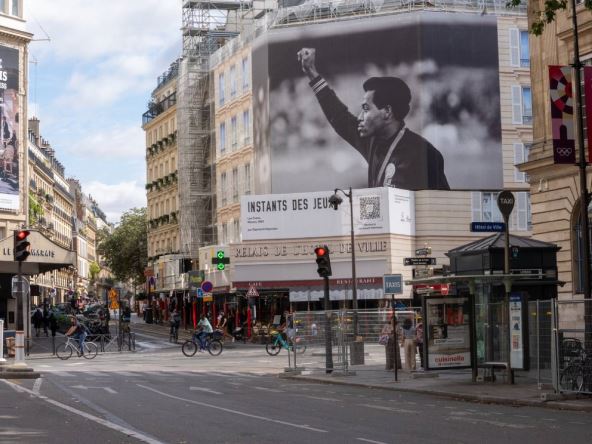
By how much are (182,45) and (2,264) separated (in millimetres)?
29941

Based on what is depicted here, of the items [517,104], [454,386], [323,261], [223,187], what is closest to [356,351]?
[323,261]

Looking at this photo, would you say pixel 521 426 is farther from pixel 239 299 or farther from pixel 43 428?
pixel 239 299

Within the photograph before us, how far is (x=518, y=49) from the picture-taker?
62.4 meters

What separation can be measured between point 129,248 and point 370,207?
214ft

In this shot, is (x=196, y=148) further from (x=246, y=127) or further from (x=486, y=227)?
(x=486, y=227)

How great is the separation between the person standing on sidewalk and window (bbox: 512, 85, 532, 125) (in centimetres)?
3330

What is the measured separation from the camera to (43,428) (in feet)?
51.5

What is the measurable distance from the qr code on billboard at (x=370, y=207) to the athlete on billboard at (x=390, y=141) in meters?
1.27

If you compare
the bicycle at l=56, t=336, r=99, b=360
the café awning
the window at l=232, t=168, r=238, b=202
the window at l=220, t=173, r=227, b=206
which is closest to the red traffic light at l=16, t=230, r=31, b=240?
the bicycle at l=56, t=336, r=99, b=360

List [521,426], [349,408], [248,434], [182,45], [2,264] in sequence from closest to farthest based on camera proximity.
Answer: [248,434]
[521,426]
[349,408]
[2,264]
[182,45]

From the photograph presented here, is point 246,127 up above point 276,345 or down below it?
above

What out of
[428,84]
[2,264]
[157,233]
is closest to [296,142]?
[428,84]

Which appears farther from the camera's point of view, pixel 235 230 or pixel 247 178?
pixel 235 230

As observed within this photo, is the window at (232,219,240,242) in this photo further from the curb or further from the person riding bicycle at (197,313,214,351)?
the curb
